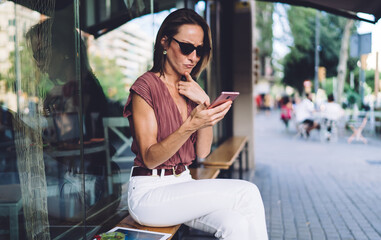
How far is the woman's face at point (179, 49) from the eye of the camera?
2.00 metres

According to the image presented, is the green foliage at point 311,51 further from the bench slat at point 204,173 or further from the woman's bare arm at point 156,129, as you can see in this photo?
the woman's bare arm at point 156,129

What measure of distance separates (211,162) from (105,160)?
1281 mm

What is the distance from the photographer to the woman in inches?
69.3

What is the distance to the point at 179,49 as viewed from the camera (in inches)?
79.3

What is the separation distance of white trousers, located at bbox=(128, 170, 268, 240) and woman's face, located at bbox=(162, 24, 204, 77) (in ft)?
2.22

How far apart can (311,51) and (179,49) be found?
3097cm

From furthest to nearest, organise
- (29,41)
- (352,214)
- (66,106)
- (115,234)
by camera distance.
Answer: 1. (352,214)
2. (66,106)
3. (29,41)
4. (115,234)

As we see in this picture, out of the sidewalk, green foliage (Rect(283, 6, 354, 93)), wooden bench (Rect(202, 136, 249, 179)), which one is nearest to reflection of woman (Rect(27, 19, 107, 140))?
wooden bench (Rect(202, 136, 249, 179))

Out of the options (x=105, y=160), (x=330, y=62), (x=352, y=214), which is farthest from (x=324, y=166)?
(x=330, y=62)

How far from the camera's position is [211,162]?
4.37 metres

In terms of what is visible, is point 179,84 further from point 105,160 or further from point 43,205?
point 105,160

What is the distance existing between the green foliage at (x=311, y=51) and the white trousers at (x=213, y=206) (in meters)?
21.6

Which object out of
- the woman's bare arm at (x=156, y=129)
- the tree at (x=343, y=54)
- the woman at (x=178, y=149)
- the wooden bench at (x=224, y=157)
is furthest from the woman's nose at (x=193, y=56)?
the tree at (x=343, y=54)

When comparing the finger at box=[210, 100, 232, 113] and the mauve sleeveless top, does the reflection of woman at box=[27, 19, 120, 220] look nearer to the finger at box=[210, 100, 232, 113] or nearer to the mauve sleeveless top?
the mauve sleeveless top
